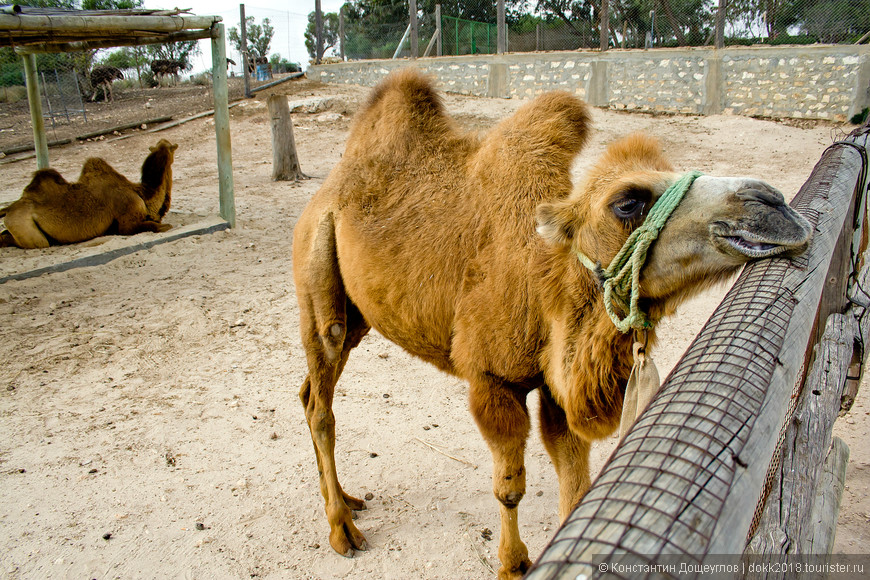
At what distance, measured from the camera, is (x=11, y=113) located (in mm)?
20156

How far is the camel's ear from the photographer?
230 cm

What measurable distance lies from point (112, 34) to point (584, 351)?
8.69 m

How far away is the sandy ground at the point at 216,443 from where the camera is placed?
3.18 m

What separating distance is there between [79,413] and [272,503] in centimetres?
198

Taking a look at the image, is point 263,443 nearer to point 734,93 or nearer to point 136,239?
point 136,239

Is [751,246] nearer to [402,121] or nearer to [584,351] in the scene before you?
[584,351]

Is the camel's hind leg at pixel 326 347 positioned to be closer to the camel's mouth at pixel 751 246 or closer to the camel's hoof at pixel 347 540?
the camel's hoof at pixel 347 540

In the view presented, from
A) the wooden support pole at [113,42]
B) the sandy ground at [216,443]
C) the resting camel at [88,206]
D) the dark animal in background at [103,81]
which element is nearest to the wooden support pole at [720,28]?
the sandy ground at [216,443]

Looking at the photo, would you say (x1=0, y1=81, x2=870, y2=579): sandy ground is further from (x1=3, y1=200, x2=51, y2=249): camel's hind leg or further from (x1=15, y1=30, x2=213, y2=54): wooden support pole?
(x1=15, y1=30, x2=213, y2=54): wooden support pole

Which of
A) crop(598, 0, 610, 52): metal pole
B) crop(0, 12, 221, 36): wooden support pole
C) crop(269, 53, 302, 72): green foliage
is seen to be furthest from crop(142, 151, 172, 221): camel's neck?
crop(269, 53, 302, 72): green foliage

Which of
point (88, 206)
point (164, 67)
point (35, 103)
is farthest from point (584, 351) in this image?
point (164, 67)

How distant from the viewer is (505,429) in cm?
264

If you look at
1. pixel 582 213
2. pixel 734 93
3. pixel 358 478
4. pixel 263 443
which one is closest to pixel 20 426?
pixel 263 443

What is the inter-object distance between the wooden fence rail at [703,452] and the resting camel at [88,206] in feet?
29.3
